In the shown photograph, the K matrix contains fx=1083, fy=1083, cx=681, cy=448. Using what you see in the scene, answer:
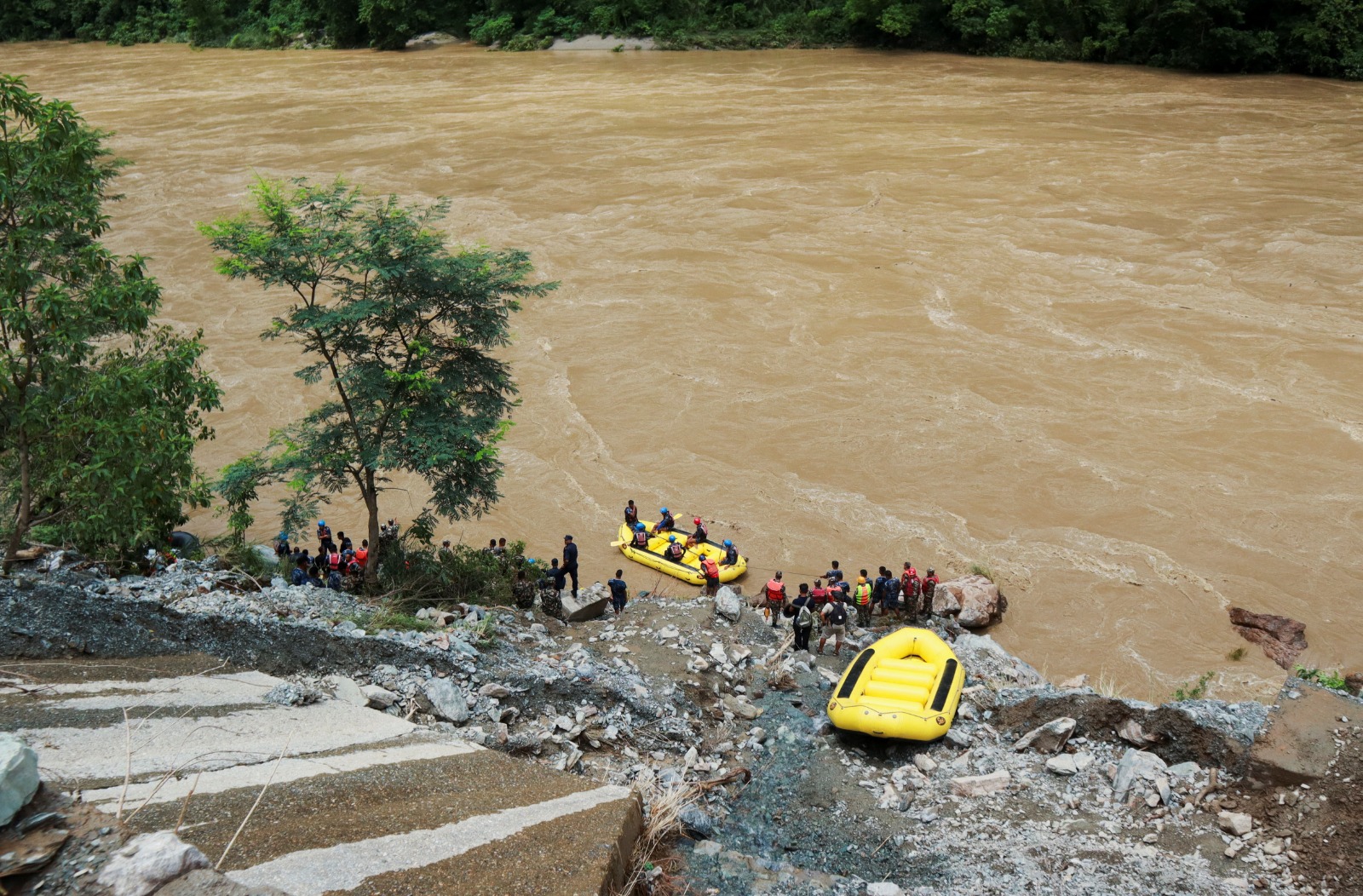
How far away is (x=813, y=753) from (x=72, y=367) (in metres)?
7.68

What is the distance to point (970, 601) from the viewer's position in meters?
15.0

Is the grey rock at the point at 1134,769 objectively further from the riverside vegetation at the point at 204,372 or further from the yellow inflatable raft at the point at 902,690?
the riverside vegetation at the point at 204,372

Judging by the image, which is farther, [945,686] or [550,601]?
[550,601]

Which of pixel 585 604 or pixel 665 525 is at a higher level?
pixel 585 604

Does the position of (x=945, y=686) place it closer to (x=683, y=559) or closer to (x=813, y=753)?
(x=813, y=753)

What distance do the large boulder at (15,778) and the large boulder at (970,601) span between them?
12261mm

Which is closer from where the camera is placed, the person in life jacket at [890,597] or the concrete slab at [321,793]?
the concrete slab at [321,793]

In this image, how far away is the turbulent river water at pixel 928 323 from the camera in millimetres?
17031

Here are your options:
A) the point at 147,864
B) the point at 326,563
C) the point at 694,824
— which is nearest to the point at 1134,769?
the point at 694,824

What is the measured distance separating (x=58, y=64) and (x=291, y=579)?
61.4 meters

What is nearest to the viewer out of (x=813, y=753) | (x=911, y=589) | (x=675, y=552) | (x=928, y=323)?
(x=813, y=753)

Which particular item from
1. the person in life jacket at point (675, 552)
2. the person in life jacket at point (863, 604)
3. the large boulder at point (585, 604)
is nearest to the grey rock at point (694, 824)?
the large boulder at point (585, 604)

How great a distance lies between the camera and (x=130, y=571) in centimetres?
1033

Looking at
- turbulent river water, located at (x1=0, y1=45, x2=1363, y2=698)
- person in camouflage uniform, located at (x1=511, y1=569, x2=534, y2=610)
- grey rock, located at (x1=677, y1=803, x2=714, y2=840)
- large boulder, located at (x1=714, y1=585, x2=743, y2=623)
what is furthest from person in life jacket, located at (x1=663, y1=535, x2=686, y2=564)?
grey rock, located at (x1=677, y1=803, x2=714, y2=840)
